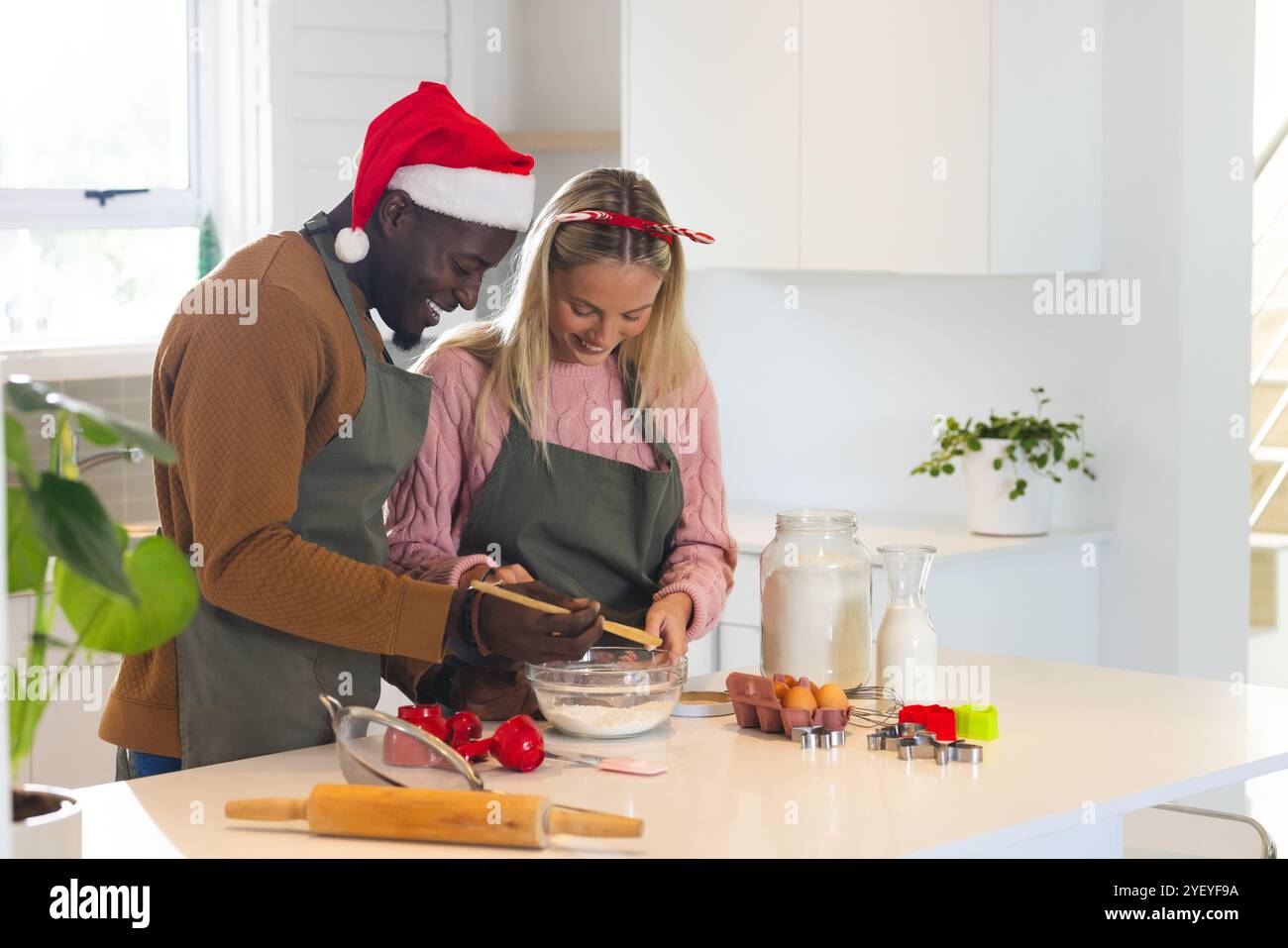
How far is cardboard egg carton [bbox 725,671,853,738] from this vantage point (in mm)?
1992

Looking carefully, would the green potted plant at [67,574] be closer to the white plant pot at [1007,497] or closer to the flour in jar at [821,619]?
the flour in jar at [821,619]

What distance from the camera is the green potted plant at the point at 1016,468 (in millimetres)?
3699

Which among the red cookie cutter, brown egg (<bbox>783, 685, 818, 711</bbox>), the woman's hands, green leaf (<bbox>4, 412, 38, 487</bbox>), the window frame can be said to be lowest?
the red cookie cutter

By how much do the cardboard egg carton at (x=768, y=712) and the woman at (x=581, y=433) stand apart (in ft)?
0.55

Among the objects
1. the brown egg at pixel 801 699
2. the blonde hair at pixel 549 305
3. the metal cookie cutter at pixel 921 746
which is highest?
the blonde hair at pixel 549 305

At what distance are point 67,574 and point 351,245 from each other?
844 mm

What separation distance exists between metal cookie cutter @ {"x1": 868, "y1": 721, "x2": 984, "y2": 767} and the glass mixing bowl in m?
0.24

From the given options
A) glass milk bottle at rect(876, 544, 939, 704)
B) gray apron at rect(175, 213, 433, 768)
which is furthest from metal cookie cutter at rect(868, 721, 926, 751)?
gray apron at rect(175, 213, 433, 768)

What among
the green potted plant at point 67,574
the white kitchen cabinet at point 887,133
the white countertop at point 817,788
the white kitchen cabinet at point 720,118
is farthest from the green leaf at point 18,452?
the white kitchen cabinet at point 720,118

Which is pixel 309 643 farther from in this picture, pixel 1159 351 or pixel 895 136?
pixel 1159 351

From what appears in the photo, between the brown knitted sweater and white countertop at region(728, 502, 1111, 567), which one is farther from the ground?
the brown knitted sweater

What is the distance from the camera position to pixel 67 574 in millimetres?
1229

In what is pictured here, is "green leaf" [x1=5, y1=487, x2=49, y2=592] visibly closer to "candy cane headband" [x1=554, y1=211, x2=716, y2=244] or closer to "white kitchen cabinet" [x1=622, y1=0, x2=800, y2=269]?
"candy cane headband" [x1=554, y1=211, x2=716, y2=244]
